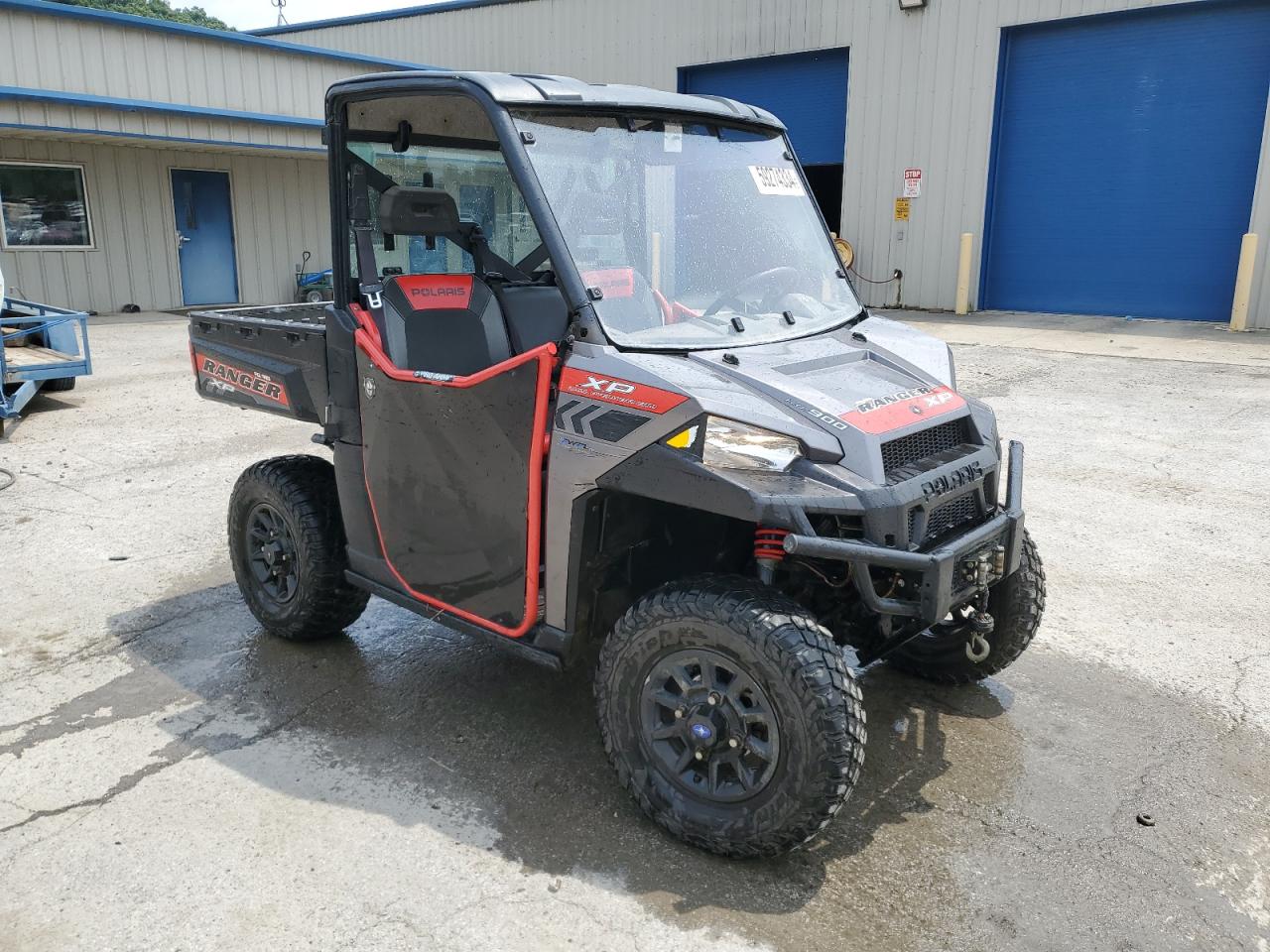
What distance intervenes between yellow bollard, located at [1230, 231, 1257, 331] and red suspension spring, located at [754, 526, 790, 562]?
13.5 m

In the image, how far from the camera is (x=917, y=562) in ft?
8.75

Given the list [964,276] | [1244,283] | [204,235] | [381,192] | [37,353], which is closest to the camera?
[381,192]

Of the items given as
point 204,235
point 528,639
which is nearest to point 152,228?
point 204,235

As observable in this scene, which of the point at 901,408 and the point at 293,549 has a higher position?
the point at 901,408

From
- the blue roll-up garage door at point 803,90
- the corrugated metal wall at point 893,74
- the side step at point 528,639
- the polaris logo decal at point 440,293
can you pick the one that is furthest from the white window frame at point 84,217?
the side step at point 528,639

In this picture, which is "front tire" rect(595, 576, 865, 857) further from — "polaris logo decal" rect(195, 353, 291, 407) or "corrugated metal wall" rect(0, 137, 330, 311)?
"corrugated metal wall" rect(0, 137, 330, 311)

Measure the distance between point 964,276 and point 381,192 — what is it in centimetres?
1419

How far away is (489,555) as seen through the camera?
3.31 metres

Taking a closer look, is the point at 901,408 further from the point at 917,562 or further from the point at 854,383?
the point at 917,562

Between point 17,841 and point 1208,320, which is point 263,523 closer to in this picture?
point 17,841

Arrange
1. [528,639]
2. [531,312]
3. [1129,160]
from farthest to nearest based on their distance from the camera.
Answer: [1129,160] → [531,312] → [528,639]

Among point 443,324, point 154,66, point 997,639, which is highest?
point 154,66

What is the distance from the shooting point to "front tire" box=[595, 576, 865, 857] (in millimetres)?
2627

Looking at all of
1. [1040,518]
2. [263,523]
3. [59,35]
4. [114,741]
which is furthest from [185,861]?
[59,35]
